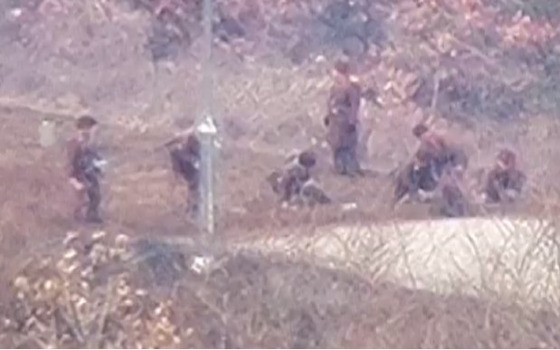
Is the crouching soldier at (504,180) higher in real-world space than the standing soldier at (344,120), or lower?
lower

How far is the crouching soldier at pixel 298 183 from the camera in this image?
643 ft

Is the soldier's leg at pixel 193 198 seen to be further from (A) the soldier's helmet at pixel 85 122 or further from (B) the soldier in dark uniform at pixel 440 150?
(B) the soldier in dark uniform at pixel 440 150

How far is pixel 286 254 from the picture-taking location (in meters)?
196

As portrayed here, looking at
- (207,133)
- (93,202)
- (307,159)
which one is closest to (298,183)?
(307,159)

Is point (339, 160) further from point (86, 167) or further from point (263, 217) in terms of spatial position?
point (86, 167)

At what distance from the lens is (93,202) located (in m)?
196

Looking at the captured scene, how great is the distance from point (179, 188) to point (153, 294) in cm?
14

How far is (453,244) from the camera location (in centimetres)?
19600

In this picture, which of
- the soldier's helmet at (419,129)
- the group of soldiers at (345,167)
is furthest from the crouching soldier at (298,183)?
the soldier's helmet at (419,129)

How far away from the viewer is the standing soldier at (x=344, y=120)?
196m

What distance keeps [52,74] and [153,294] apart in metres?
0.31

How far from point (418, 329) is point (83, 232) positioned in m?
0.45

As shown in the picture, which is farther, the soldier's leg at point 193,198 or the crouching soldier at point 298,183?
the soldier's leg at point 193,198

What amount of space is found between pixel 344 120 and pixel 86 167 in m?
0.34
